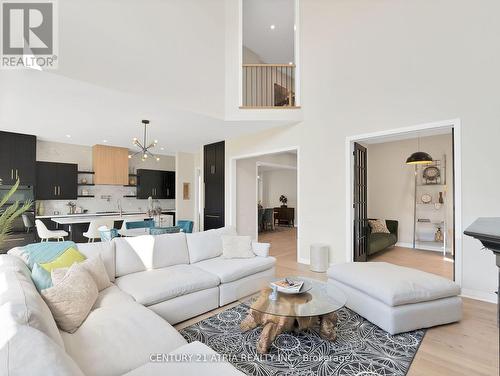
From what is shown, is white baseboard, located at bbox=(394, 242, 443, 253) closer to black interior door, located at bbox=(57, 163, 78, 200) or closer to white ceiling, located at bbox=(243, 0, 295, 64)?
white ceiling, located at bbox=(243, 0, 295, 64)

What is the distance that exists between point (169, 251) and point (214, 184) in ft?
13.7

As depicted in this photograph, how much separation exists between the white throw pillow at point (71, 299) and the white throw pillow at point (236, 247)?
183 centimetres

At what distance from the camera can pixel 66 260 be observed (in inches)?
91.6

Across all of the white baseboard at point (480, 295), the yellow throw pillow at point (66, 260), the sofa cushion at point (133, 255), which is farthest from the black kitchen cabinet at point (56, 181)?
the white baseboard at point (480, 295)

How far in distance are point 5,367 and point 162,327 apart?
1.01m

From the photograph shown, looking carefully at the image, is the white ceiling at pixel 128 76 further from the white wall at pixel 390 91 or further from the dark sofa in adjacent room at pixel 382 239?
the dark sofa in adjacent room at pixel 382 239

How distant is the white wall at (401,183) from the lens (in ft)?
19.5

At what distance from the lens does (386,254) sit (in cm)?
567

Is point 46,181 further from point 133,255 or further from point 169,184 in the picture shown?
point 133,255

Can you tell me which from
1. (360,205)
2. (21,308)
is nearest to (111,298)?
(21,308)

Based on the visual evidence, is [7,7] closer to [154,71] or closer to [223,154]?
[154,71]

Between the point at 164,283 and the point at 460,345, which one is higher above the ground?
the point at 164,283

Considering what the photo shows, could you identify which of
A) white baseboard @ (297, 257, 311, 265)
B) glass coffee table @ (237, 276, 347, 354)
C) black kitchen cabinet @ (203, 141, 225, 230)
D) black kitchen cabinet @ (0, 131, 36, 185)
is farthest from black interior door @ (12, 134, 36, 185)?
white baseboard @ (297, 257, 311, 265)

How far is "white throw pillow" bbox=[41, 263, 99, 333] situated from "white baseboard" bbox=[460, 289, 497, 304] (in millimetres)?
4311
